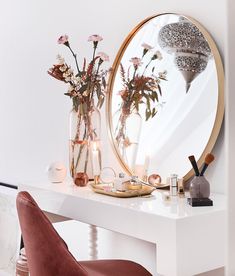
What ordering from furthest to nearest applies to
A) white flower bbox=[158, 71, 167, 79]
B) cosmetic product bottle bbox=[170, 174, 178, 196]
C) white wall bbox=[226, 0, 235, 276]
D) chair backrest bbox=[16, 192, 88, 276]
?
white flower bbox=[158, 71, 167, 79] < cosmetic product bottle bbox=[170, 174, 178, 196] < chair backrest bbox=[16, 192, 88, 276] < white wall bbox=[226, 0, 235, 276]

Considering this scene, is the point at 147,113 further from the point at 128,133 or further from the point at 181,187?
the point at 181,187

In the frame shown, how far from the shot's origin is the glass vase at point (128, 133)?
2184 millimetres

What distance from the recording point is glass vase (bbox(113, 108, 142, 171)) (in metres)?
2.18

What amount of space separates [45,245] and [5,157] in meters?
2.10

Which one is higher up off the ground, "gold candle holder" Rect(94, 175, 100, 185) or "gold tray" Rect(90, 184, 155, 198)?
"gold candle holder" Rect(94, 175, 100, 185)

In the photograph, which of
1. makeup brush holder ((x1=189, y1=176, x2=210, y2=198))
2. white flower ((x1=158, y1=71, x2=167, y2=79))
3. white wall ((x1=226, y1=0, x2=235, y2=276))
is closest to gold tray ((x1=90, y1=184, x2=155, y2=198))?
makeup brush holder ((x1=189, y1=176, x2=210, y2=198))

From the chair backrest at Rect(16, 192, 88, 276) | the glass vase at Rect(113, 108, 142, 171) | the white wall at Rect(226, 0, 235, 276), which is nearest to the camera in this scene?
the white wall at Rect(226, 0, 235, 276)

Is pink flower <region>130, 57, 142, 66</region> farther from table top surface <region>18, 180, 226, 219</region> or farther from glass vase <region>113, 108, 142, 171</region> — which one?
table top surface <region>18, 180, 226, 219</region>

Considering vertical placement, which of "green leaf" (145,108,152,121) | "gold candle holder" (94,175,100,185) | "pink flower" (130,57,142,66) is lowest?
"gold candle holder" (94,175,100,185)

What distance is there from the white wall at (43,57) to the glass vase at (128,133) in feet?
0.48

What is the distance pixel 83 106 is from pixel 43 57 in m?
0.87

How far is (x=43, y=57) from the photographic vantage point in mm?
2965

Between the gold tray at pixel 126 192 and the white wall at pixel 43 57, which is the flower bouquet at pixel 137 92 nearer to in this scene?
the white wall at pixel 43 57

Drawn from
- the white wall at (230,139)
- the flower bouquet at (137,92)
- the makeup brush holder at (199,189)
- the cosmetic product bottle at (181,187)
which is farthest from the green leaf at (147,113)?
the white wall at (230,139)
